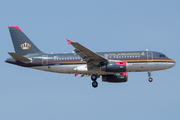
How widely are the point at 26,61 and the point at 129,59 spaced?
16.1 metres

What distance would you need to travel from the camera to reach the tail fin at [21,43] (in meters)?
54.5

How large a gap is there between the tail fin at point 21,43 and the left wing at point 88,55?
9.43m

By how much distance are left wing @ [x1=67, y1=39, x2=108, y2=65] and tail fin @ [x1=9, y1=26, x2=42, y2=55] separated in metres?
9.43

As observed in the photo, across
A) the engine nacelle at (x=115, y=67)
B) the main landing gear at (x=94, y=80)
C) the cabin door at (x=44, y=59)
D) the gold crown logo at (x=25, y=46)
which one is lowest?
the main landing gear at (x=94, y=80)

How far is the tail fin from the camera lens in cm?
5446

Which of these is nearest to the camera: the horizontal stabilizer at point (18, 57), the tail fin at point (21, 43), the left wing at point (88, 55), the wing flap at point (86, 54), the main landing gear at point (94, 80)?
the wing flap at point (86, 54)

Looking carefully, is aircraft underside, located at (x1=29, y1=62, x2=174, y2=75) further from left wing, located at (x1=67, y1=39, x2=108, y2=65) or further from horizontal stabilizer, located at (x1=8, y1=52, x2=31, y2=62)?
horizontal stabilizer, located at (x1=8, y1=52, x2=31, y2=62)

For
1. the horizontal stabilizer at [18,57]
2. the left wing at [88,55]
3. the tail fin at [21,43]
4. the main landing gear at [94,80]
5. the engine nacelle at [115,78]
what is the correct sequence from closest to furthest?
the left wing at [88,55] < the horizontal stabilizer at [18,57] < the main landing gear at [94,80] < the tail fin at [21,43] < the engine nacelle at [115,78]

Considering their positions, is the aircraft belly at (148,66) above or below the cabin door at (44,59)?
below

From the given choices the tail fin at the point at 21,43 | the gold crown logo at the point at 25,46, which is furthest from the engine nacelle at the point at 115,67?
the gold crown logo at the point at 25,46

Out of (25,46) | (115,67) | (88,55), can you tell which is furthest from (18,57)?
(115,67)

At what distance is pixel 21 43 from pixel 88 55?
42.9 ft

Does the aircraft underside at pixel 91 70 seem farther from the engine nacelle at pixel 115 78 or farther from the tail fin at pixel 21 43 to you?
the tail fin at pixel 21 43

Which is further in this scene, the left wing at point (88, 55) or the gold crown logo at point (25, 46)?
the gold crown logo at point (25, 46)
